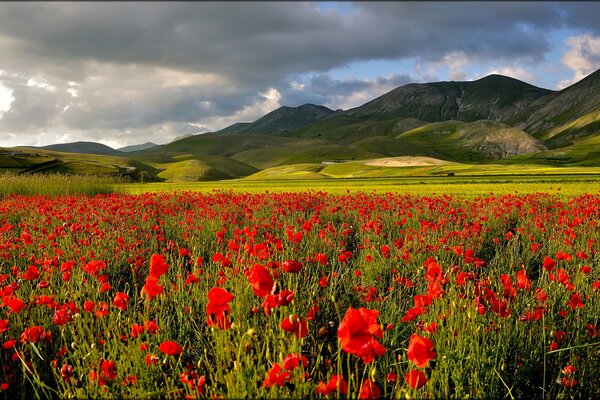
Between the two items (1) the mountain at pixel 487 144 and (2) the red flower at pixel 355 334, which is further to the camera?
(1) the mountain at pixel 487 144

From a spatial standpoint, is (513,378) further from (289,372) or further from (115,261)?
(115,261)

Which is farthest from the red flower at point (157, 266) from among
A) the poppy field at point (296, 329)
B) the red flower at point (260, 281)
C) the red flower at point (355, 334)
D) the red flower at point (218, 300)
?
the red flower at point (355, 334)

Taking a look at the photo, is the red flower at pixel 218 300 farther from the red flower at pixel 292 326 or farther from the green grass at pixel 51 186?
the green grass at pixel 51 186

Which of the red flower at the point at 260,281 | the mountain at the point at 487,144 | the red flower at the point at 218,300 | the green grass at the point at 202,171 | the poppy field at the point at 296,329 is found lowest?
the poppy field at the point at 296,329

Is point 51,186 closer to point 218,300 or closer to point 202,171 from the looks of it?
point 218,300

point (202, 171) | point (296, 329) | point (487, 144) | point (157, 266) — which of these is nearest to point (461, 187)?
point (157, 266)

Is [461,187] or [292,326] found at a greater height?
[461,187]

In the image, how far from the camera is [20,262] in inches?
270

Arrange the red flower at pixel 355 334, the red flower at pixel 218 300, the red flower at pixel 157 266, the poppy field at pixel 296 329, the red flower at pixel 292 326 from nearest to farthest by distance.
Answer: the red flower at pixel 355 334
the red flower at pixel 292 326
the red flower at pixel 218 300
the poppy field at pixel 296 329
the red flower at pixel 157 266

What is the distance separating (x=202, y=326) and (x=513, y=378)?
9.81ft

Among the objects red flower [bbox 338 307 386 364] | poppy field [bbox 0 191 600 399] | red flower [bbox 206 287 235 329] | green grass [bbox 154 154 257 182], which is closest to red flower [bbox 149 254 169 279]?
poppy field [bbox 0 191 600 399]

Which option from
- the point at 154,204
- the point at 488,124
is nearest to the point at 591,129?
the point at 488,124

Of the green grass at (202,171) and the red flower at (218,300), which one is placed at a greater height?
the green grass at (202,171)

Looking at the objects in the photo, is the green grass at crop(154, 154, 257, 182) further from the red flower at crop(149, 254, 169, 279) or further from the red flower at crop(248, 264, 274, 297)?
the red flower at crop(248, 264, 274, 297)
